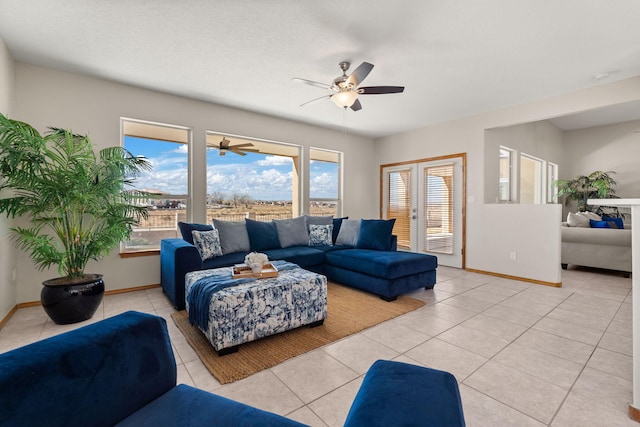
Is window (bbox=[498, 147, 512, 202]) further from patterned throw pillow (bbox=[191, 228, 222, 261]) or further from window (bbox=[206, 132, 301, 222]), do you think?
patterned throw pillow (bbox=[191, 228, 222, 261])

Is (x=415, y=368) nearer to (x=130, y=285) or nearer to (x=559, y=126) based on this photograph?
(x=130, y=285)

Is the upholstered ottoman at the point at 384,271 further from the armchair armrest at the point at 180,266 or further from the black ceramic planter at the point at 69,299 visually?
the black ceramic planter at the point at 69,299

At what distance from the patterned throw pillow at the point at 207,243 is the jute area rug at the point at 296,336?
75 centimetres

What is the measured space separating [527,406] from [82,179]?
3780 millimetres

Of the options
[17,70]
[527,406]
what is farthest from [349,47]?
[17,70]

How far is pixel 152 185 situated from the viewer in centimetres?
393

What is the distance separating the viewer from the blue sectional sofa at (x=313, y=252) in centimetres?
323

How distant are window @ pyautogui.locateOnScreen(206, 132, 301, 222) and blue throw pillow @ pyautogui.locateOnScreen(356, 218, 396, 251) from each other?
1.58 metres

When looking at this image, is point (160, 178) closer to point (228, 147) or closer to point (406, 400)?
point (228, 147)

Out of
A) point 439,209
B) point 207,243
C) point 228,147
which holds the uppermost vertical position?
point 228,147

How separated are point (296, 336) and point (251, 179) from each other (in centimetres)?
320

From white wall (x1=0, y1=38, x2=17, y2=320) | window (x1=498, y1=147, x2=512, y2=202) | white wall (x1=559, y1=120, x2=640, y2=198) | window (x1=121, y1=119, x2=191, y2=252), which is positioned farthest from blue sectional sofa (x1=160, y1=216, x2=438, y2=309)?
white wall (x1=559, y1=120, x2=640, y2=198)

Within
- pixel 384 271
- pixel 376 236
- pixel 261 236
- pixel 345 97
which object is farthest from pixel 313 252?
pixel 345 97

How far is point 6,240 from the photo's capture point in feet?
9.06
